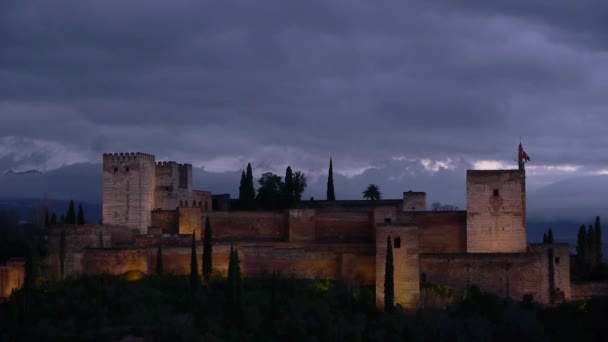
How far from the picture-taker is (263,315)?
111 ft

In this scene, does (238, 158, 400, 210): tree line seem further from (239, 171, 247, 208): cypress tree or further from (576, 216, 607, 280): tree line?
(576, 216, 607, 280): tree line

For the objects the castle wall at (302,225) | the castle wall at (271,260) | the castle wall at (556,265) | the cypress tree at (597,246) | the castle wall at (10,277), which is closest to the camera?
the castle wall at (10,277)

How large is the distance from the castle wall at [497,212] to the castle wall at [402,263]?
14.9 ft

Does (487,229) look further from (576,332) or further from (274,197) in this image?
(274,197)

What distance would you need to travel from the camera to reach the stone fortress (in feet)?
118

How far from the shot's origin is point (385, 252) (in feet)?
113

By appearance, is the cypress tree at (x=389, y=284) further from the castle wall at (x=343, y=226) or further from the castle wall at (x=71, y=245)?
the castle wall at (x=71, y=245)

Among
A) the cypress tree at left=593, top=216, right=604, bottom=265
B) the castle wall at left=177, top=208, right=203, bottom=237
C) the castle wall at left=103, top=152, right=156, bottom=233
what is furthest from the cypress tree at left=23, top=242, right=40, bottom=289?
the cypress tree at left=593, top=216, right=604, bottom=265

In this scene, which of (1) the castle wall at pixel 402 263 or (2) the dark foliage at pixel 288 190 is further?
(2) the dark foliage at pixel 288 190

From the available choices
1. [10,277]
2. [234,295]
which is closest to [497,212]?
[234,295]

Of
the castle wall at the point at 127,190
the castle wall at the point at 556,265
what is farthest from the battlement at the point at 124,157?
the castle wall at the point at 556,265

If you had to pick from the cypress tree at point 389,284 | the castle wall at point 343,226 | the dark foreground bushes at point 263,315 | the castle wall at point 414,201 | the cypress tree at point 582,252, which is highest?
the castle wall at point 414,201

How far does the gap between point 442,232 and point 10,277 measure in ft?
56.9

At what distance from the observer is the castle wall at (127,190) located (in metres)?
42.5
